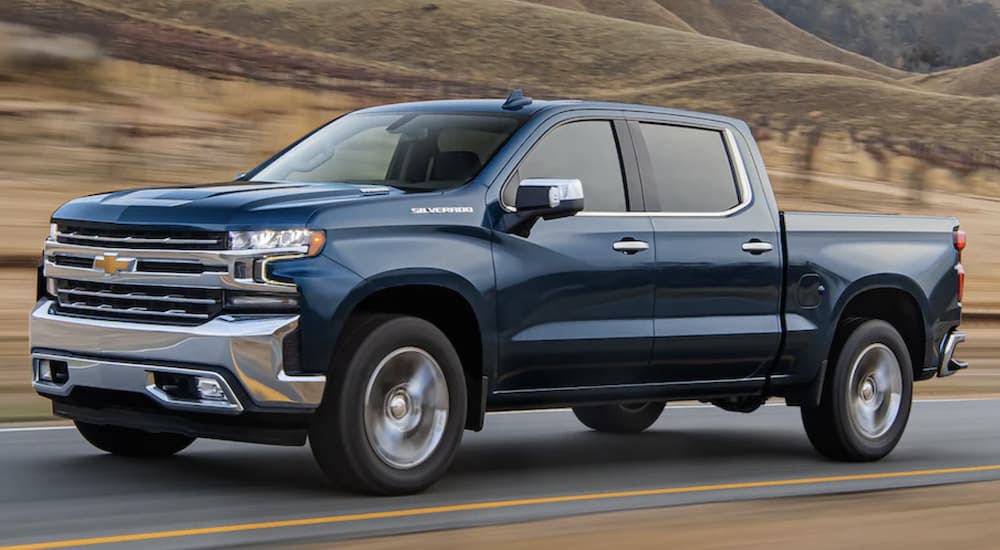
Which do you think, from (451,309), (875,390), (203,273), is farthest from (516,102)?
(875,390)

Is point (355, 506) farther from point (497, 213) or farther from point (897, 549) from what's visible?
point (897, 549)

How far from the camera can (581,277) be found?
8.45 metres

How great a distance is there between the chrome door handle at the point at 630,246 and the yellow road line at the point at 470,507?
1215mm

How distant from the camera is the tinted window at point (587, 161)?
339 inches

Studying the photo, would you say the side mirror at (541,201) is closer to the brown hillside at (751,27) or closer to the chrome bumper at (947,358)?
the chrome bumper at (947,358)

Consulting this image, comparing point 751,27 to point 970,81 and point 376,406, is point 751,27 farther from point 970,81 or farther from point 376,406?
point 376,406

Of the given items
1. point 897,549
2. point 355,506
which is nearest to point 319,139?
point 355,506

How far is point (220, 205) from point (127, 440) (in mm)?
1935

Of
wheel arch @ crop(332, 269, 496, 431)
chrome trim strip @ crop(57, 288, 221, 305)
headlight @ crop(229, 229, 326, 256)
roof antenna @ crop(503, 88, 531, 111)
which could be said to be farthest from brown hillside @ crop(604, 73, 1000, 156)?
headlight @ crop(229, 229, 326, 256)

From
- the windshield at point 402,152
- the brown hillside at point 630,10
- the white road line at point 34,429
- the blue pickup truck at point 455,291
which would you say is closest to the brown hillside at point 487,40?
the brown hillside at point 630,10

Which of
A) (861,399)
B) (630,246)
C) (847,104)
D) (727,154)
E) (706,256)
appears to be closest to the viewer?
(630,246)

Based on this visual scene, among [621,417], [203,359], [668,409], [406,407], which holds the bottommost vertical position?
[668,409]

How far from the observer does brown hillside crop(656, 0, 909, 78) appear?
6944 inches

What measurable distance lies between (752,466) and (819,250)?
4.28 ft
